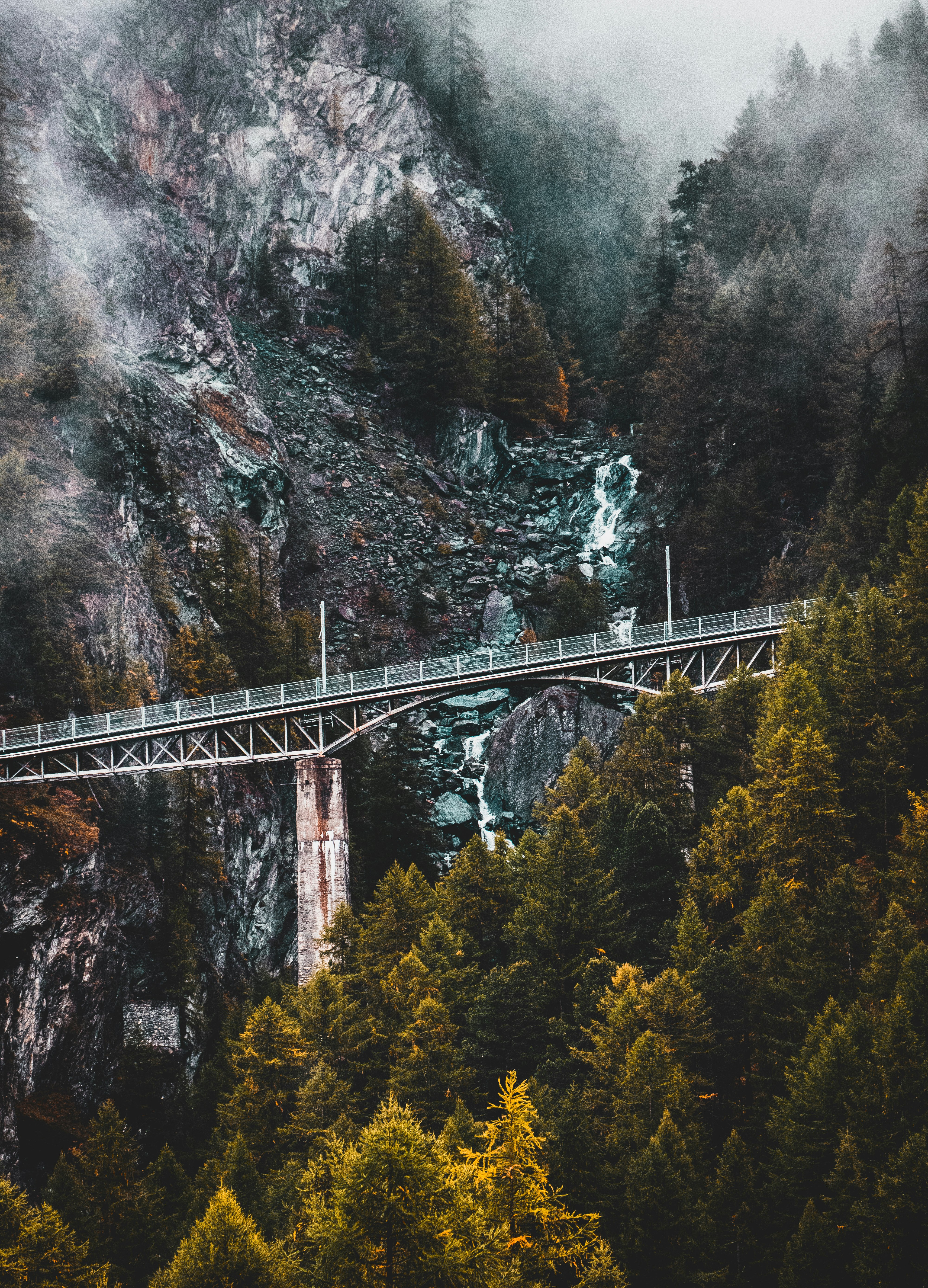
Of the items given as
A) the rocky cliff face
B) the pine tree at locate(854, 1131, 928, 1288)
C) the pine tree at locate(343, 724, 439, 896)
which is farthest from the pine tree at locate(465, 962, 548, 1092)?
the pine tree at locate(343, 724, 439, 896)

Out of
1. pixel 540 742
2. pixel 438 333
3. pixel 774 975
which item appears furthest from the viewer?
pixel 438 333

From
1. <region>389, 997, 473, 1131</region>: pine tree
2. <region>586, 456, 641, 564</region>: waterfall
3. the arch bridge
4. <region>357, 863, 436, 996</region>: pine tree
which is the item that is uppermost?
<region>586, 456, 641, 564</region>: waterfall

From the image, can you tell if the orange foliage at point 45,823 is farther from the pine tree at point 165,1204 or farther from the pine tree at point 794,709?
the pine tree at point 794,709

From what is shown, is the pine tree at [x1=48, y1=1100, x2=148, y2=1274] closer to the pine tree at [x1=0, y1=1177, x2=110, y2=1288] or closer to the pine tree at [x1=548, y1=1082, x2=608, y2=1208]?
the pine tree at [x1=0, y1=1177, x2=110, y2=1288]

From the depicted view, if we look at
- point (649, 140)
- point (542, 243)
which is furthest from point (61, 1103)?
point (649, 140)

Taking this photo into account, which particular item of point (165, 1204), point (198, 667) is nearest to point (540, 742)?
point (198, 667)

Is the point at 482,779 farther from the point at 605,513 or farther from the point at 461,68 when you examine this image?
the point at 461,68
